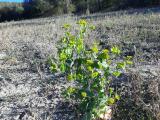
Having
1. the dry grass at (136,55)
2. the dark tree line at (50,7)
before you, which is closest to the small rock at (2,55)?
the dry grass at (136,55)

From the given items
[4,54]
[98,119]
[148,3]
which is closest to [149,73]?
[98,119]

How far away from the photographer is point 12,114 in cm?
463

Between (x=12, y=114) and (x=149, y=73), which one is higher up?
(x=149, y=73)

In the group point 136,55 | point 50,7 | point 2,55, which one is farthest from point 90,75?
point 50,7

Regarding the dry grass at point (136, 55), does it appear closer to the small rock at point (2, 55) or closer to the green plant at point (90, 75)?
the small rock at point (2, 55)

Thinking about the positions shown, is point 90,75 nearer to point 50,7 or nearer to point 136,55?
point 136,55

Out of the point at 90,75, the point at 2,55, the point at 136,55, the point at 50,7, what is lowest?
the point at 50,7

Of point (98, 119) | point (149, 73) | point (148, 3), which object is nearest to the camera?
point (98, 119)

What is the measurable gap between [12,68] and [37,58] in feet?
1.97

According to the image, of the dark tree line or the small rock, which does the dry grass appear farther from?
the dark tree line

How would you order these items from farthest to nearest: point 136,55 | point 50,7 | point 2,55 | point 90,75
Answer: point 50,7 < point 2,55 < point 136,55 < point 90,75

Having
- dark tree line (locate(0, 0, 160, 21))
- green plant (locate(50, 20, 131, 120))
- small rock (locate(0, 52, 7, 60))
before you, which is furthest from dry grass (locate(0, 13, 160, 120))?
dark tree line (locate(0, 0, 160, 21))

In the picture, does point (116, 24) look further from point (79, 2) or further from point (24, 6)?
point (24, 6)

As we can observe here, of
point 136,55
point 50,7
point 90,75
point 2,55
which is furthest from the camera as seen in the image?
point 50,7
